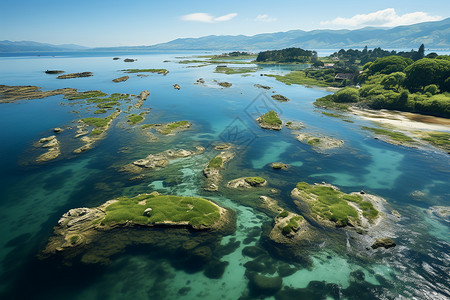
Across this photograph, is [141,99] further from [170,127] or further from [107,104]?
[170,127]

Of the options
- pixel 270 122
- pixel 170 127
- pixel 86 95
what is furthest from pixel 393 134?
pixel 86 95

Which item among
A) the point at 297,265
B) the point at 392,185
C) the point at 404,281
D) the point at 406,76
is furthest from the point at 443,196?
the point at 406,76

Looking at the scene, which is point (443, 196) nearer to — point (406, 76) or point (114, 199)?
point (114, 199)

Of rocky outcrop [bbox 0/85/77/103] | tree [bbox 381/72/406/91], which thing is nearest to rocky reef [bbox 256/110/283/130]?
tree [bbox 381/72/406/91]

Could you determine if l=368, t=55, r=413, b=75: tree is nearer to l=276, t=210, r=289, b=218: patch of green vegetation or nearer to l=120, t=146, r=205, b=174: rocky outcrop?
l=120, t=146, r=205, b=174: rocky outcrop

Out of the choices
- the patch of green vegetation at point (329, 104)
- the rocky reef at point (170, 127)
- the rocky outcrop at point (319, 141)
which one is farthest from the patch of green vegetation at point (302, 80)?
the rocky reef at point (170, 127)

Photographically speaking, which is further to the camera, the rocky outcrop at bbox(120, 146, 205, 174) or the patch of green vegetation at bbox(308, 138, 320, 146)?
the patch of green vegetation at bbox(308, 138, 320, 146)
